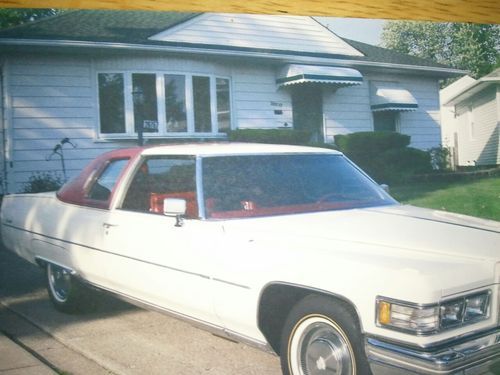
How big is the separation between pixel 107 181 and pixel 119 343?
3.88ft

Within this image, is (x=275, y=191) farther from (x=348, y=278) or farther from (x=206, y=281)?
(x=348, y=278)

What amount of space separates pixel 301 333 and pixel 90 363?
4.75 ft

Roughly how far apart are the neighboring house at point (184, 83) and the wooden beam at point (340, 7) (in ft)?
2.82

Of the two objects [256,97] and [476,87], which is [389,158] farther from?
[256,97]

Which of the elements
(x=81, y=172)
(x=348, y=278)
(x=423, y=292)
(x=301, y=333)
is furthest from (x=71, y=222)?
(x=423, y=292)

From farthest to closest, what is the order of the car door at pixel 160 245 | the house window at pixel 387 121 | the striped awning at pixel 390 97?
the striped awning at pixel 390 97 < the house window at pixel 387 121 < the car door at pixel 160 245

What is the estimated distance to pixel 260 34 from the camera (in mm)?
5609

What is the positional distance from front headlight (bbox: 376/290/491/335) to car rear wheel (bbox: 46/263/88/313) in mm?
2653

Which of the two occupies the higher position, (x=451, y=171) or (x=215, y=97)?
(x=215, y=97)

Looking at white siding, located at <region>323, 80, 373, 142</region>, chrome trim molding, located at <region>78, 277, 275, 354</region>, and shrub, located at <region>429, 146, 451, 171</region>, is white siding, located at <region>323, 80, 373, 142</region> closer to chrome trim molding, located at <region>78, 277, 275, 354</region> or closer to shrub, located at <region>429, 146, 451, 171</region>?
shrub, located at <region>429, 146, 451, 171</region>

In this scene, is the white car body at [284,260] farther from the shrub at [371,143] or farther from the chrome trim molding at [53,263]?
the shrub at [371,143]

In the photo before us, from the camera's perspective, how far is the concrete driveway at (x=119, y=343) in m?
2.83

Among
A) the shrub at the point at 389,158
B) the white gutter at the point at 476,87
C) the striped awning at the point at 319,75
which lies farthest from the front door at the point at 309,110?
the white gutter at the point at 476,87

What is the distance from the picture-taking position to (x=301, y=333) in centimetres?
220
